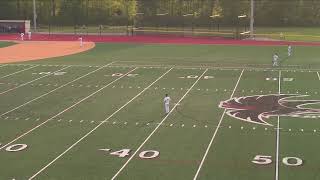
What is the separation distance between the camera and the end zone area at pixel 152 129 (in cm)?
1619

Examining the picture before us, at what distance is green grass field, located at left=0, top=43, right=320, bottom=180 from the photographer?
16250 millimetres

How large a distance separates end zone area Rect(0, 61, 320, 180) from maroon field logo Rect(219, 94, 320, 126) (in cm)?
9

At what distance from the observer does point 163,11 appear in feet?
270

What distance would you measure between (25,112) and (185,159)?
30.7ft

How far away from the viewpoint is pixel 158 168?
16203 millimetres

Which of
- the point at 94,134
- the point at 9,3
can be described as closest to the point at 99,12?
the point at 9,3

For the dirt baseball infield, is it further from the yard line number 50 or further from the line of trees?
the yard line number 50

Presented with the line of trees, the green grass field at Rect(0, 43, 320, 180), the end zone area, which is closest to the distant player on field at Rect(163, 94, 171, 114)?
the end zone area

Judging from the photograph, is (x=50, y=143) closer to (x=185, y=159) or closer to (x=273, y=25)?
(x=185, y=159)

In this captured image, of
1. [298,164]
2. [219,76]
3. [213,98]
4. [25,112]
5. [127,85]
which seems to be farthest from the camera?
[219,76]

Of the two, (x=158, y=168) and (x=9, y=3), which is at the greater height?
(x=9, y=3)

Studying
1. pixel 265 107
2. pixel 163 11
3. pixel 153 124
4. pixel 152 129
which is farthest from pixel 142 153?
pixel 163 11

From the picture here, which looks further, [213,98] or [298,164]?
[213,98]

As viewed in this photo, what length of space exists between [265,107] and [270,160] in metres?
7.62
